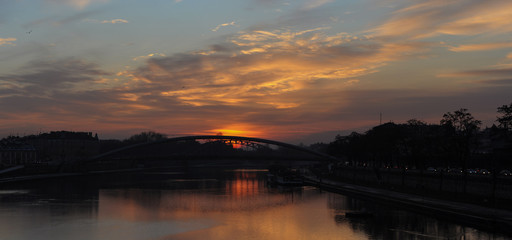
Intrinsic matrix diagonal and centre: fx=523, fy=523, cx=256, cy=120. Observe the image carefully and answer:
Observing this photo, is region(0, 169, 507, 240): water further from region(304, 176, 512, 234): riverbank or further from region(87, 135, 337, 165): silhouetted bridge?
region(87, 135, 337, 165): silhouetted bridge

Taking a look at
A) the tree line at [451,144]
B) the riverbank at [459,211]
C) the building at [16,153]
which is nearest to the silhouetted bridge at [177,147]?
the building at [16,153]

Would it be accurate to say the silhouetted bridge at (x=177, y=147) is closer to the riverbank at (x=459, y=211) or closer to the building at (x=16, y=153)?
the building at (x=16, y=153)

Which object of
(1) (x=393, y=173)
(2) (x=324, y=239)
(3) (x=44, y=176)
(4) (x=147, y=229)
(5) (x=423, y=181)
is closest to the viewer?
(2) (x=324, y=239)

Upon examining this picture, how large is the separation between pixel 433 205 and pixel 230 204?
23.9 m

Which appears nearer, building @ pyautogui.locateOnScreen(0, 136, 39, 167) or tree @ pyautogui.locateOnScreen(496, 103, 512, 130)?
tree @ pyautogui.locateOnScreen(496, 103, 512, 130)

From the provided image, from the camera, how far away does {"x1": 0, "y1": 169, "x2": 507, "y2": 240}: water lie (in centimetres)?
3706

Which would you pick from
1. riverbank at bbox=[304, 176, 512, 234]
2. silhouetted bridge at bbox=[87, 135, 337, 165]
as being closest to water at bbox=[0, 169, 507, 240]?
riverbank at bbox=[304, 176, 512, 234]

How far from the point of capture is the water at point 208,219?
3706cm

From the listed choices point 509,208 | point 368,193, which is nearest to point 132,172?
point 368,193

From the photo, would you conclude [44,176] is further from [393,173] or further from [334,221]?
[334,221]

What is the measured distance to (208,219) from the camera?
4588 centimetres

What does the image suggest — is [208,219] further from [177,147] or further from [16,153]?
[177,147]

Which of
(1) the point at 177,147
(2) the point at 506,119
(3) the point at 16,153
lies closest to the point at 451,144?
(2) the point at 506,119

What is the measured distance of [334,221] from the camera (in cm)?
4419
